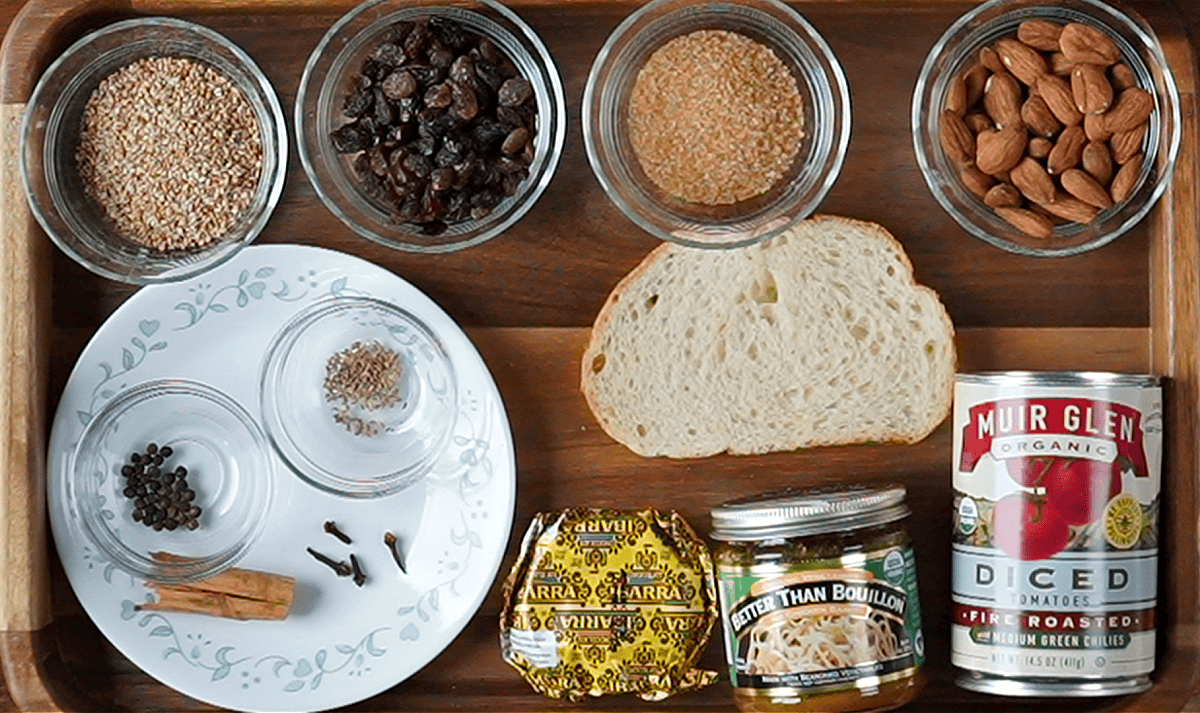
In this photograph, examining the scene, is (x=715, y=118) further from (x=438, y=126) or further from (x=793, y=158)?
(x=438, y=126)

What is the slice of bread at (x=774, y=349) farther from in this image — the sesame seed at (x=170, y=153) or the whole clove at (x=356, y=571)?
the sesame seed at (x=170, y=153)

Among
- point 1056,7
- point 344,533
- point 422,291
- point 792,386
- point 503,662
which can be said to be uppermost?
point 1056,7

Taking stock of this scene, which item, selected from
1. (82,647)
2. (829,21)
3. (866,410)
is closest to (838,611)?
(866,410)

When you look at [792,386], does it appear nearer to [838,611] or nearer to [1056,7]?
[838,611]

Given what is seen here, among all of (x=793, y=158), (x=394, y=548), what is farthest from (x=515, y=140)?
(x=394, y=548)

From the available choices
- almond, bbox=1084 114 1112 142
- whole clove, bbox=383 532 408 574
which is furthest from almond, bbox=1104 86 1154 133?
whole clove, bbox=383 532 408 574
